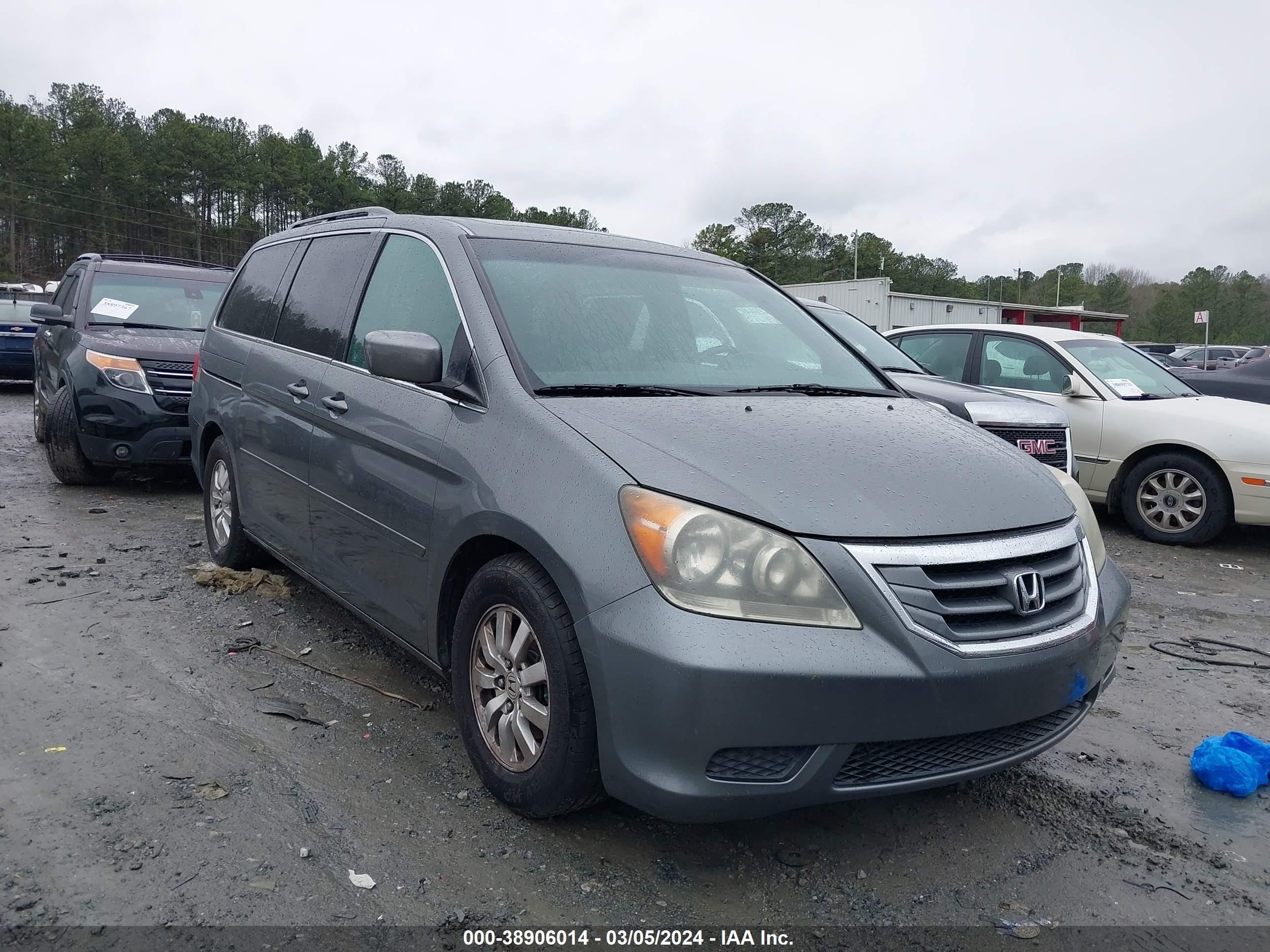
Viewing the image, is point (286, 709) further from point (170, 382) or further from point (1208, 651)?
point (170, 382)

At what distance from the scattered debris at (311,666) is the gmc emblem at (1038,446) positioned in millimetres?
4450

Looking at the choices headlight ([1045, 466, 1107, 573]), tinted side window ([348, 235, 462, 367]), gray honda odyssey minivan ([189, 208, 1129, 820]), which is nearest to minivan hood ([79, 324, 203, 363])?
tinted side window ([348, 235, 462, 367])

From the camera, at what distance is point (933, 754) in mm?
2410

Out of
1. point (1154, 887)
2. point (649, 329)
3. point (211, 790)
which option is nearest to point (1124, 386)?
point (649, 329)

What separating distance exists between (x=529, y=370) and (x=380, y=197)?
3001 inches

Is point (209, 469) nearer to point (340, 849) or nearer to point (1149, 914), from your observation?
point (340, 849)

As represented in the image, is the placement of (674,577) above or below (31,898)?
above

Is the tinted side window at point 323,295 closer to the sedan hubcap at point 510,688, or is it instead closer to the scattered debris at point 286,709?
the scattered debris at point 286,709

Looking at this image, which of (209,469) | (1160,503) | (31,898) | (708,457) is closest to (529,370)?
(708,457)

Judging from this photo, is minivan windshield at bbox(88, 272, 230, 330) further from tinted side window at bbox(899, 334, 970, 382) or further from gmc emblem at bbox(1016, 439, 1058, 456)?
gmc emblem at bbox(1016, 439, 1058, 456)

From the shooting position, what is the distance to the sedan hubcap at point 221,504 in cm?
505

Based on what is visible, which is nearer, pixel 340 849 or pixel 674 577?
pixel 674 577

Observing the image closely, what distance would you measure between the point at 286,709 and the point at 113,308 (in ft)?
19.4

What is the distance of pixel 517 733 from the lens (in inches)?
107
